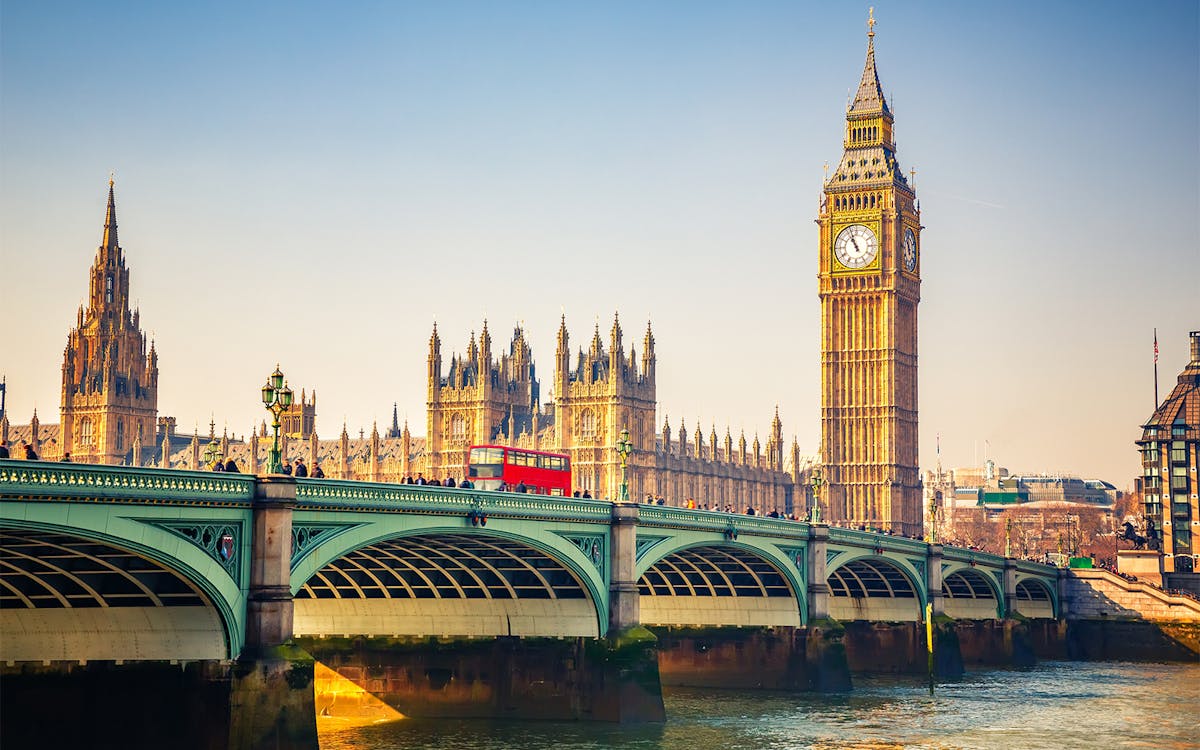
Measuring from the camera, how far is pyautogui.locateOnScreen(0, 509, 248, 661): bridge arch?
32844mm

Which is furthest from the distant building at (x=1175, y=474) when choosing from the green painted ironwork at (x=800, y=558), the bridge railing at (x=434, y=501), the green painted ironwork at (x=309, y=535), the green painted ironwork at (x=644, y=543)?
the green painted ironwork at (x=309, y=535)

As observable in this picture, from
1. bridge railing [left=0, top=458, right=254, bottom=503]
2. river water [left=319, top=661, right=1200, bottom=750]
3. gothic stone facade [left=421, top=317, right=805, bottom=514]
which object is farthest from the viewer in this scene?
gothic stone facade [left=421, top=317, right=805, bottom=514]

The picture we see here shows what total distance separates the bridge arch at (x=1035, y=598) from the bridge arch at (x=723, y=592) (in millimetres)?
28621

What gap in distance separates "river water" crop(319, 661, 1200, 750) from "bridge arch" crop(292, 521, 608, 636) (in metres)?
2.66

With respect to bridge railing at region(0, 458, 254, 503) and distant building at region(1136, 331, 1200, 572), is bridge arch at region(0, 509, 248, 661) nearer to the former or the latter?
bridge railing at region(0, 458, 254, 503)

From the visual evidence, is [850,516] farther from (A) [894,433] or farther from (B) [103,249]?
(B) [103,249]

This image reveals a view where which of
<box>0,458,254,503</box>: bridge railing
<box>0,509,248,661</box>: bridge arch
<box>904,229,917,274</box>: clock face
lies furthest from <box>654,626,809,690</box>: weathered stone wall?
<box>904,229,917,274</box>: clock face

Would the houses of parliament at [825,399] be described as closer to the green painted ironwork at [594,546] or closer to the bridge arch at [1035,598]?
the bridge arch at [1035,598]

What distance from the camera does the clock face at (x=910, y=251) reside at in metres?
131

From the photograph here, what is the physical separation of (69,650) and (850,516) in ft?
319

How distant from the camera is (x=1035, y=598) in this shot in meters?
93.5

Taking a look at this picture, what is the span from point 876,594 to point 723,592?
1342cm

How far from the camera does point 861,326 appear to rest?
129750 mm

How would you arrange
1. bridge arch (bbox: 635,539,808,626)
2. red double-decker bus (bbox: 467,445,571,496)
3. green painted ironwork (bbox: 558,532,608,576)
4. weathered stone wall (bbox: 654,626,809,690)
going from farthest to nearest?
red double-decker bus (bbox: 467,445,571,496) < weathered stone wall (bbox: 654,626,809,690) < bridge arch (bbox: 635,539,808,626) < green painted ironwork (bbox: 558,532,608,576)
